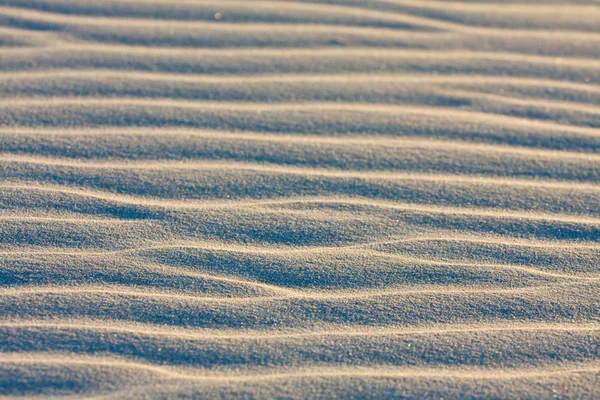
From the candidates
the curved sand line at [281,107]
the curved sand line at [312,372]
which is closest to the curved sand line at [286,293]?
the curved sand line at [312,372]

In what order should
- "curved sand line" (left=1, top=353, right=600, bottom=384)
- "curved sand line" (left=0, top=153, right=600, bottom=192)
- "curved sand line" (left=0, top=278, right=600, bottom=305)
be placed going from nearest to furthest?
"curved sand line" (left=1, top=353, right=600, bottom=384)
"curved sand line" (left=0, top=278, right=600, bottom=305)
"curved sand line" (left=0, top=153, right=600, bottom=192)

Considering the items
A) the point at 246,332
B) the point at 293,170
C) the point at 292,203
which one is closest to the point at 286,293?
the point at 246,332

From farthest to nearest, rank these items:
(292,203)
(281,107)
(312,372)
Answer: (281,107)
(292,203)
(312,372)

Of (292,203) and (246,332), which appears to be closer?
(246,332)

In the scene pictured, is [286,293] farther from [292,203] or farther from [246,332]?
[292,203]

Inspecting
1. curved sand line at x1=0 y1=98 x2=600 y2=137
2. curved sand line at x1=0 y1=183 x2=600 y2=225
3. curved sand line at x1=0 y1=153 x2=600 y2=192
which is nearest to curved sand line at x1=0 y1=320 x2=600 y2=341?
curved sand line at x1=0 y1=183 x2=600 y2=225

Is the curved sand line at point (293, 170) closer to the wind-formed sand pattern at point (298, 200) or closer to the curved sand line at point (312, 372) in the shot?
the wind-formed sand pattern at point (298, 200)

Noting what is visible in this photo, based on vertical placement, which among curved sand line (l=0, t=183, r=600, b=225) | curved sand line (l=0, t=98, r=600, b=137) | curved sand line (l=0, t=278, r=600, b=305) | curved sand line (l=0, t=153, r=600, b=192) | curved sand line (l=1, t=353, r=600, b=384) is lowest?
curved sand line (l=1, t=353, r=600, b=384)

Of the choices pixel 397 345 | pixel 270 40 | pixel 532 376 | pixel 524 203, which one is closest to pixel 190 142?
pixel 270 40

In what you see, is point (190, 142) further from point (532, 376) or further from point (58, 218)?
point (532, 376)

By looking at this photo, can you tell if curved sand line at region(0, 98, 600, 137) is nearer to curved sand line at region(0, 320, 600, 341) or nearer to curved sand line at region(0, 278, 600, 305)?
curved sand line at region(0, 278, 600, 305)
